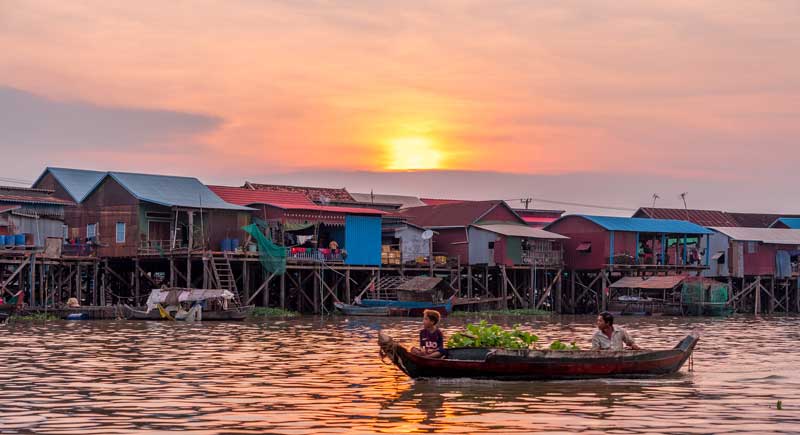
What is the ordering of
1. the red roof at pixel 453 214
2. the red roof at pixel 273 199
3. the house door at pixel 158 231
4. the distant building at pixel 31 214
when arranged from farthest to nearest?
the red roof at pixel 453 214 < the red roof at pixel 273 199 < the house door at pixel 158 231 < the distant building at pixel 31 214

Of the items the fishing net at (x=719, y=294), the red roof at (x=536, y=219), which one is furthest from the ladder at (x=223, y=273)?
the red roof at (x=536, y=219)

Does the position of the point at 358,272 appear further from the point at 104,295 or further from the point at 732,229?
the point at 732,229

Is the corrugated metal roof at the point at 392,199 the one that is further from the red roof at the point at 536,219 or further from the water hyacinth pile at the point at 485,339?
the water hyacinth pile at the point at 485,339

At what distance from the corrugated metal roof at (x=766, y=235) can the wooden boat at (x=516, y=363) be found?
155ft

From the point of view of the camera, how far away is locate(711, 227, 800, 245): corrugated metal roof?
6481 cm

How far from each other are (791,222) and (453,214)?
27.1 meters

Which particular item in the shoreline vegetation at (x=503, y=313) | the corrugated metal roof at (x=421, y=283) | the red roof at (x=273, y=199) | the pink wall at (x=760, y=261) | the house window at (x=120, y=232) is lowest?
the shoreline vegetation at (x=503, y=313)

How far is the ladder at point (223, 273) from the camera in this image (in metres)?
46.9

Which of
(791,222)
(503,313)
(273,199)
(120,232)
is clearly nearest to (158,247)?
(120,232)

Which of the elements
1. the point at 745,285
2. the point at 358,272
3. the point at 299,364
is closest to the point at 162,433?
the point at 299,364

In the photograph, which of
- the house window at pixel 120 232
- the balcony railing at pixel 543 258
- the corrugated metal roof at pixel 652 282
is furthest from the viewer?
the balcony railing at pixel 543 258

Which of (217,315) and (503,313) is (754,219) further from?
(217,315)

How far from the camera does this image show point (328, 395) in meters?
17.9

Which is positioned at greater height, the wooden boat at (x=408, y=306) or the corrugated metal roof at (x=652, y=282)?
the corrugated metal roof at (x=652, y=282)
